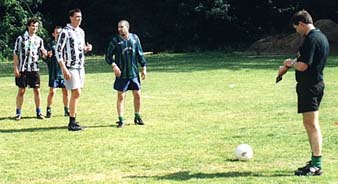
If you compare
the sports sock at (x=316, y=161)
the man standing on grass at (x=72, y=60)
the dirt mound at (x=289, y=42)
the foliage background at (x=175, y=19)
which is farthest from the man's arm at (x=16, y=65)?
the foliage background at (x=175, y=19)

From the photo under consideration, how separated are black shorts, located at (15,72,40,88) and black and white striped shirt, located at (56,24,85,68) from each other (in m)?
2.07

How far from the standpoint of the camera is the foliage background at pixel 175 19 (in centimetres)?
3900

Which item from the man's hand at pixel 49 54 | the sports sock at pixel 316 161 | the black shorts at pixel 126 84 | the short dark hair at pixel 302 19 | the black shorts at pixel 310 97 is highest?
the short dark hair at pixel 302 19

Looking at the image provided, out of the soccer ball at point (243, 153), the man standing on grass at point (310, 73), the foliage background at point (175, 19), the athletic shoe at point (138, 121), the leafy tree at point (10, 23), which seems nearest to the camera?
the man standing on grass at point (310, 73)

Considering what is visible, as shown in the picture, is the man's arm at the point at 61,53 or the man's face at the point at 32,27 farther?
the man's face at the point at 32,27

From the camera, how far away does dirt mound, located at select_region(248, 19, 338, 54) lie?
1350 inches

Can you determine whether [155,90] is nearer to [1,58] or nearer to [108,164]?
[108,164]

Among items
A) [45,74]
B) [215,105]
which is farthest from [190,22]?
[215,105]

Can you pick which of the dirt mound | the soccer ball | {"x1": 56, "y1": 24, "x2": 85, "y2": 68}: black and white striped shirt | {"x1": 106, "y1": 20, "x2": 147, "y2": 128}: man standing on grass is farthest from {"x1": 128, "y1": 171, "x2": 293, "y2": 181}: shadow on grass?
the dirt mound

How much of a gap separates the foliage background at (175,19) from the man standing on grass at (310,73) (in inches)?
1269

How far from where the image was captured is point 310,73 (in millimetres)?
7039

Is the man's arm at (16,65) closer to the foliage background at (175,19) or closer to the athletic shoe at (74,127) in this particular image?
the athletic shoe at (74,127)

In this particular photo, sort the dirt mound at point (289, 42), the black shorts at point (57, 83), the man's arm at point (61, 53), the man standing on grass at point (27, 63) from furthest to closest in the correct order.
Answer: the dirt mound at point (289, 42)
the black shorts at point (57, 83)
the man standing on grass at point (27, 63)
the man's arm at point (61, 53)

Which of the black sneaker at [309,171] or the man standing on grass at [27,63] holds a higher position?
the man standing on grass at [27,63]
